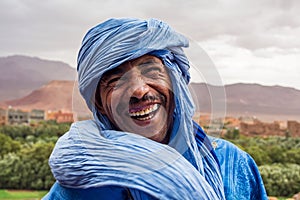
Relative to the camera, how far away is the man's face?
0.72m

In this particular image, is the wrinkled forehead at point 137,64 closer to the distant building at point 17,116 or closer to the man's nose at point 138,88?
the man's nose at point 138,88

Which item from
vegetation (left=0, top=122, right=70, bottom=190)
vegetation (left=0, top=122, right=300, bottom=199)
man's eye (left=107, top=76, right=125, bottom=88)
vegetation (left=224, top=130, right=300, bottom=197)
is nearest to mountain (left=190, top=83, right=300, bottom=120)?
man's eye (left=107, top=76, right=125, bottom=88)

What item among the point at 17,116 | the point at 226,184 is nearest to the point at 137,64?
the point at 226,184

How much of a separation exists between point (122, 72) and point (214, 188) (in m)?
0.23

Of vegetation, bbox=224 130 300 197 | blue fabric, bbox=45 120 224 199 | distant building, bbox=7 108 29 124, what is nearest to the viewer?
blue fabric, bbox=45 120 224 199

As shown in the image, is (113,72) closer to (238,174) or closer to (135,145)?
(135,145)

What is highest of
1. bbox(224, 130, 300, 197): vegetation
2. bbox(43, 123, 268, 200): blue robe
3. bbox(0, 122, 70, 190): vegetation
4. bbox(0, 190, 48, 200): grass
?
bbox(43, 123, 268, 200): blue robe

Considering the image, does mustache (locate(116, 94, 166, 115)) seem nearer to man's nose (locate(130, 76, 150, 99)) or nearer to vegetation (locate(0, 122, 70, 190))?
man's nose (locate(130, 76, 150, 99))

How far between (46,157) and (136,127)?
179 inches

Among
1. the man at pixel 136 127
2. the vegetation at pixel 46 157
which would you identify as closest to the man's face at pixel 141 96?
the man at pixel 136 127

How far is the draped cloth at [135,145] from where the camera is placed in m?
0.71

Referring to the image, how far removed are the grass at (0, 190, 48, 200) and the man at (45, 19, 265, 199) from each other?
426 cm

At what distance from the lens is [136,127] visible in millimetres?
744

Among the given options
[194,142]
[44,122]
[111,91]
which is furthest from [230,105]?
[44,122]
